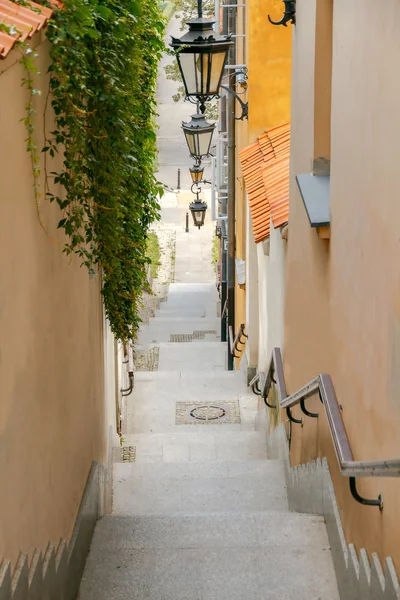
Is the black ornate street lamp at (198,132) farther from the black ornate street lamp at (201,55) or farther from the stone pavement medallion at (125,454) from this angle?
the stone pavement medallion at (125,454)

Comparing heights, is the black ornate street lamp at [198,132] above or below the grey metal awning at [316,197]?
above

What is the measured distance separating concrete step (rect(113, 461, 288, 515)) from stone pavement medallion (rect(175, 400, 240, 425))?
3389 mm

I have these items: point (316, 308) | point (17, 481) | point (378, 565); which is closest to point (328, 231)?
point (316, 308)

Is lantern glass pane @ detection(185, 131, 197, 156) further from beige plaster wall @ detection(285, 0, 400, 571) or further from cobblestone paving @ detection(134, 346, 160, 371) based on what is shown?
beige plaster wall @ detection(285, 0, 400, 571)

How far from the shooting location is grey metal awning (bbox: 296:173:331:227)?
579 centimetres

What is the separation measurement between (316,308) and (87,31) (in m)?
2.56

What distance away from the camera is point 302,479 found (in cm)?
712

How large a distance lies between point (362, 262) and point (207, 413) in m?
8.28

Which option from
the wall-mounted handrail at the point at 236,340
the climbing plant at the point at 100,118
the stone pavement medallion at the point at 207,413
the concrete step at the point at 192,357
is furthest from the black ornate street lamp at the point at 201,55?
the concrete step at the point at 192,357

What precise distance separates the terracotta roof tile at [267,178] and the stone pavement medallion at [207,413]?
10.7ft

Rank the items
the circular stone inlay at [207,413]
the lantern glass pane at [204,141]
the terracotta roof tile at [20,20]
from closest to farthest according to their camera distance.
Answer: the terracotta roof tile at [20,20] → the circular stone inlay at [207,413] → the lantern glass pane at [204,141]

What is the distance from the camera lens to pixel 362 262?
4633mm

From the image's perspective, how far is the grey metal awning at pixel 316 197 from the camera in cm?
579

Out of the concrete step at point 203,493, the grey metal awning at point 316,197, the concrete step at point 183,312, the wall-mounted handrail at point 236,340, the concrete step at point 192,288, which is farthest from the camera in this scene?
the concrete step at point 192,288
